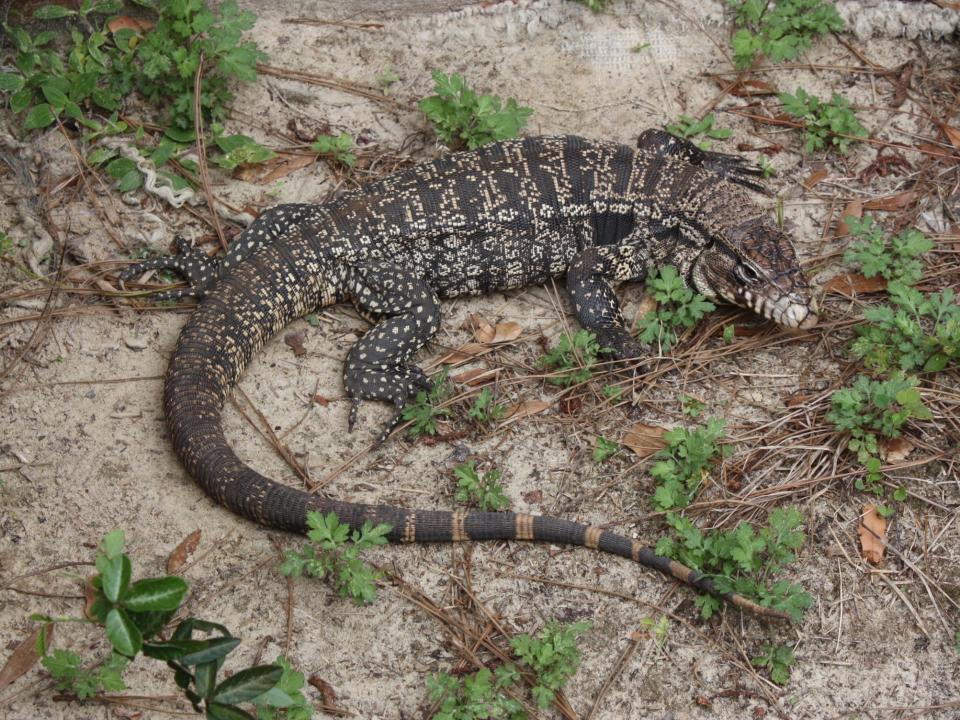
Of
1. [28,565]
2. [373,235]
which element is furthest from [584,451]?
[28,565]

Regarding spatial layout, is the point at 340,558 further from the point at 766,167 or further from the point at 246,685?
the point at 766,167

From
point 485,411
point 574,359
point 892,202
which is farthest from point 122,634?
point 892,202

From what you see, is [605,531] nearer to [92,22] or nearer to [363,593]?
[363,593]

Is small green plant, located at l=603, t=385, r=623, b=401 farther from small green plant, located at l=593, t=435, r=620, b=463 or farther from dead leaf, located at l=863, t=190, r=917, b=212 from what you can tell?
dead leaf, located at l=863, t=190, r=917, b=212

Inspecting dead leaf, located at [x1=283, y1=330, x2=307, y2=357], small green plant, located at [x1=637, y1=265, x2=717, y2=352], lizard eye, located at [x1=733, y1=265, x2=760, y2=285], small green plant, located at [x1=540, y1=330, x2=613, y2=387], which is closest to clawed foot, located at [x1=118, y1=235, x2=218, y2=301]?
dead leaf, located at [x1=283, y1=330, x2=307, y2=357]

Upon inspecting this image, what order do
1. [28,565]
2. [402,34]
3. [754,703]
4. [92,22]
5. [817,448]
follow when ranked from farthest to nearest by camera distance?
1. [402,34]
2. [92,22]
3. [817,448]
4. [28,565]
5. [754,703]
